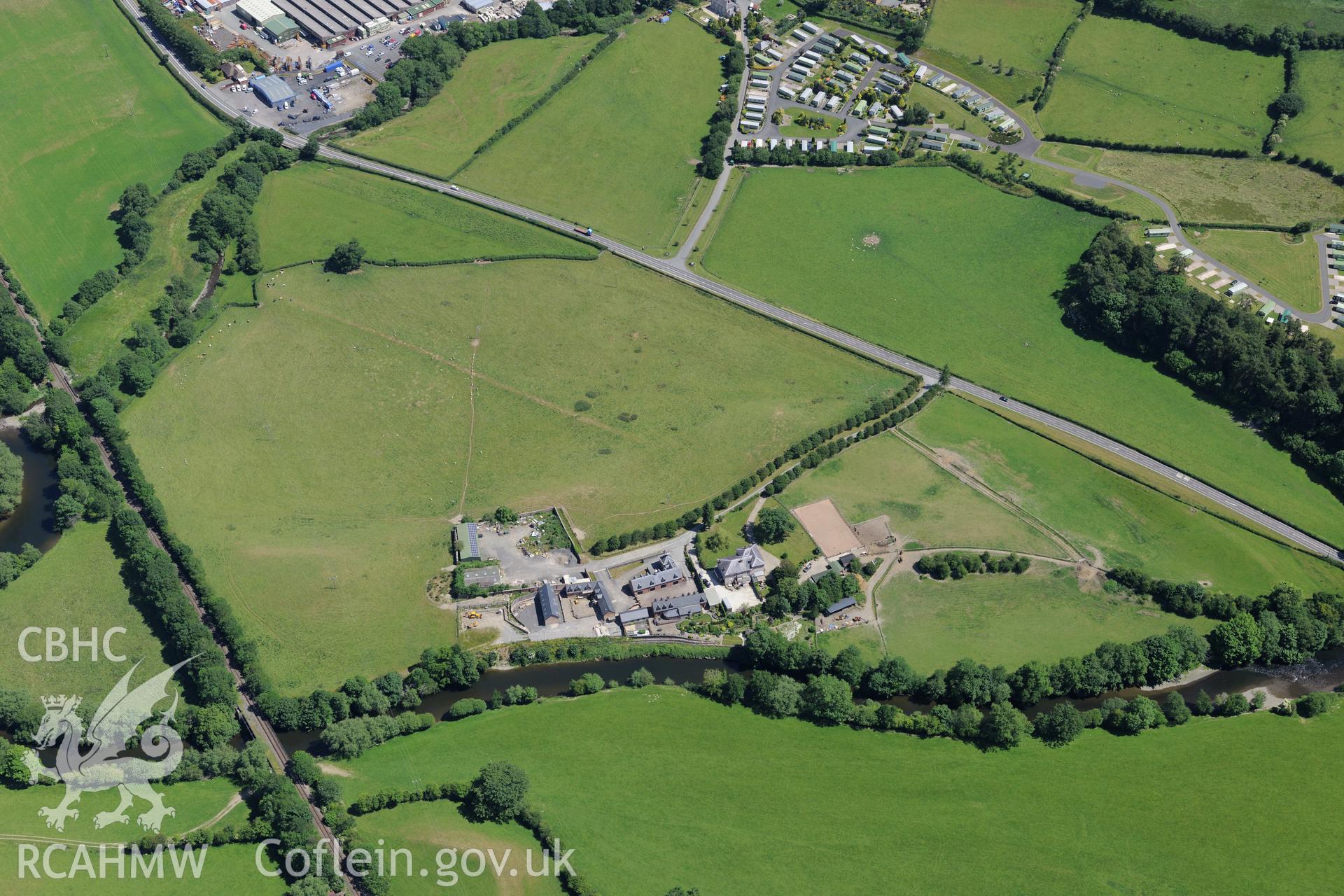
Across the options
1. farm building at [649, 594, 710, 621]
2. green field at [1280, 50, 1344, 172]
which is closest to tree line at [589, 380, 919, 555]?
farm building at [649, 594, 710, 621]

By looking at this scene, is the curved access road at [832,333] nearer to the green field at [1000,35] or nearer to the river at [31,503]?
the green field at [1000,35]

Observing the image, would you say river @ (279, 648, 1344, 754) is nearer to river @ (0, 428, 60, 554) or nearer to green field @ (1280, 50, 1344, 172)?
river @ (0, 428, 60, 554)

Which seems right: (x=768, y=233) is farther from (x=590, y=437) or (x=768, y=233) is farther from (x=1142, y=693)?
(x=1142, y=693)

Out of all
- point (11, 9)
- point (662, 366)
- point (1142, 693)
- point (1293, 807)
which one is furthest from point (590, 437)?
point (11, 9)

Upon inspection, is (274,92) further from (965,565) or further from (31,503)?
(965,565)

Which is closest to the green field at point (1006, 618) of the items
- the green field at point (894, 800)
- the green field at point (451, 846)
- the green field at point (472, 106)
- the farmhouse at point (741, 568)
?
the green field at point (894, 800)

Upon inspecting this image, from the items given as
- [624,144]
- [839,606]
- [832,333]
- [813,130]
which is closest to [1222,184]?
[813,130]
